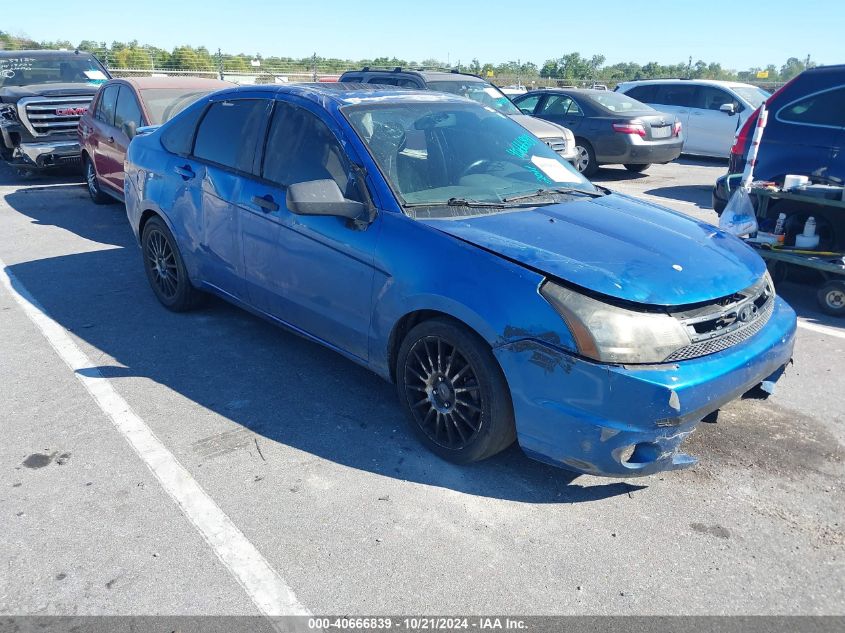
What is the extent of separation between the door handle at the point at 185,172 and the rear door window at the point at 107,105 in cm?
440

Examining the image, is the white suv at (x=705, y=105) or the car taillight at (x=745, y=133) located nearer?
the car taillight at (x=745, y=133)

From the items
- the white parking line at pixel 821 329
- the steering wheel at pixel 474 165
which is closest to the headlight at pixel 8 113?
the steering wheel at pixel 474 165

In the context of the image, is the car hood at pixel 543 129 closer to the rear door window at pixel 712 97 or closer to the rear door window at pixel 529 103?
the rear door window at pixel 529 103

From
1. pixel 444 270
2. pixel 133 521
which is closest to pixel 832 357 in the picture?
pixel 444 270

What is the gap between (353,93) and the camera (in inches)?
174

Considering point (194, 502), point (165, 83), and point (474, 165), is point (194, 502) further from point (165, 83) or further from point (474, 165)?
point (165, 83)

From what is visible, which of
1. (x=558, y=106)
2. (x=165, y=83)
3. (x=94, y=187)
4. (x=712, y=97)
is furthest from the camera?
(x=712, y=97)

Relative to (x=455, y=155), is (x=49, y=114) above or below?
below

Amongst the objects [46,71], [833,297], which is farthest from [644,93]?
[46,71]

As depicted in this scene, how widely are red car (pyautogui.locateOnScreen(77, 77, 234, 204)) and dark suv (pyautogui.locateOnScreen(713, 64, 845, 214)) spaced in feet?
18.8

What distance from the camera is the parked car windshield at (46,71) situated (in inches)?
498

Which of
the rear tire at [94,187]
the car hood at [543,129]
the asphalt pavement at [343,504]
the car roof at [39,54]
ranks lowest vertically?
the asphalt pavement at [343,504]

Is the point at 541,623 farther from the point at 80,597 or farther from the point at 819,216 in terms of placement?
the point at 819,216

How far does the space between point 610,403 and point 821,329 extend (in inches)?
137
